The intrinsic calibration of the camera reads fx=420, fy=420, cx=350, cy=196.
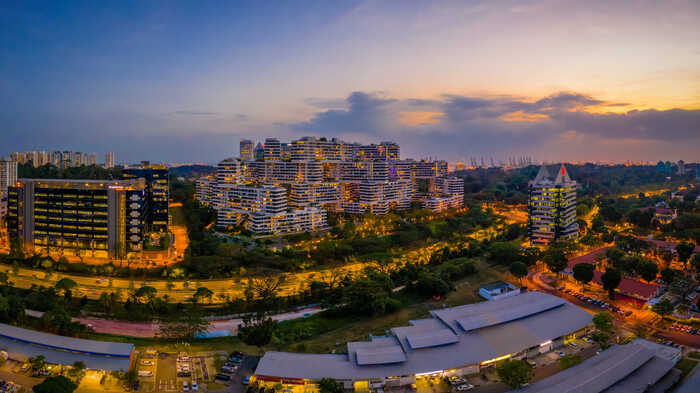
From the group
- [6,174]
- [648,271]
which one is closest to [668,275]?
[648,271]

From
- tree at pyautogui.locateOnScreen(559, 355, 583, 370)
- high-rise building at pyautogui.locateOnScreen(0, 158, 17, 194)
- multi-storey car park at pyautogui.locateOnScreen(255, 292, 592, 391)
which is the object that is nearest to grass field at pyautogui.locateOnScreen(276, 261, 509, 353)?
multi-storey car park at pyautogui.locateOnScreen(255, 292, 592, 391)

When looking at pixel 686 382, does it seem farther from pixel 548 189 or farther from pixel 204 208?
pixel 204 208

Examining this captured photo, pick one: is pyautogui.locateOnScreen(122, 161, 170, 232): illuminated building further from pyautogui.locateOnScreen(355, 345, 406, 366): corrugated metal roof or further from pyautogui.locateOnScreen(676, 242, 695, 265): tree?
pyautogui.locateOnScreen(676, 242, 695, 265): tree

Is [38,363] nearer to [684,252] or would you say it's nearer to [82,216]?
[82,216]

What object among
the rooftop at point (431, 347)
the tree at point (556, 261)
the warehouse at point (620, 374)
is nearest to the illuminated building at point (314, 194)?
the tree at point (556, 261)

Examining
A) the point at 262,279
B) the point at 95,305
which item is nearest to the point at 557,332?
the point at 262,279
